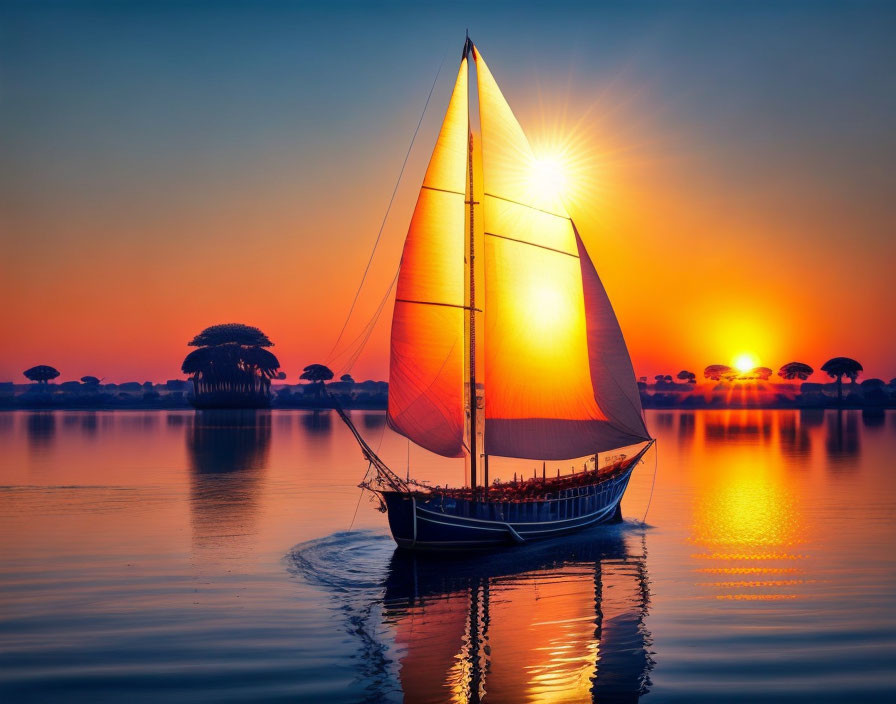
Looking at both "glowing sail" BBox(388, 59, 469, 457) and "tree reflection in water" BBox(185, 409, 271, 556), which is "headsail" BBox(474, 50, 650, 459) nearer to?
"glowing sail" BBox(388, 59, 469, 457)

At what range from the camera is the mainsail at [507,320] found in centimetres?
3644

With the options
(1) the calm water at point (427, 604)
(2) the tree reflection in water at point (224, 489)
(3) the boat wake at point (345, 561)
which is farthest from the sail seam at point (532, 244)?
(2) the tree reflection in water at point (224, 489)

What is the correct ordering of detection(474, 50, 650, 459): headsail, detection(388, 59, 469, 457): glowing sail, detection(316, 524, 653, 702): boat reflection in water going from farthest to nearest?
detection(474, 50, 650, 459): headsail
detection(388, 59, 469, 457): glowing sail
detection(316, 524, 653, 702): boat reflection in water

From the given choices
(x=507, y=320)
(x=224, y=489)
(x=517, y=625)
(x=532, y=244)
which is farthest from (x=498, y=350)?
(x=224, y=489)

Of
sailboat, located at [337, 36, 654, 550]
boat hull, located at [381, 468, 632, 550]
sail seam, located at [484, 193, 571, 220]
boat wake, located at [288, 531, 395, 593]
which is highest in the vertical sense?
sail seam, located at [484, 193, 571, 220]

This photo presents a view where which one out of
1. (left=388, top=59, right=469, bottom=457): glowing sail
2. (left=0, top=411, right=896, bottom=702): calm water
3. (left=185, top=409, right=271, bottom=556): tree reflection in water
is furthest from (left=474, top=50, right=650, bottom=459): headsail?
(left=185, top=409, right=271, bottom=556): tree reflection in water

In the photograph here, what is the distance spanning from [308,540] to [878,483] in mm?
46150

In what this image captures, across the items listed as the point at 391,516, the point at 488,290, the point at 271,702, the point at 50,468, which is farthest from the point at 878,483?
the point at 50,468

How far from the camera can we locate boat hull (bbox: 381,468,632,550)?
3412cm

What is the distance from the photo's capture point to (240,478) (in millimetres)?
68312

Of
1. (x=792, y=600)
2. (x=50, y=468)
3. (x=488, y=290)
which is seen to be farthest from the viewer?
(x=50, y=468)

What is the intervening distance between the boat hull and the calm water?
102cm

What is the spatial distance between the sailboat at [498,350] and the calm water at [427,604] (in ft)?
6.92

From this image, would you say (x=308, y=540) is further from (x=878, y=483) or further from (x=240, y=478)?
(x=878, y=483)
